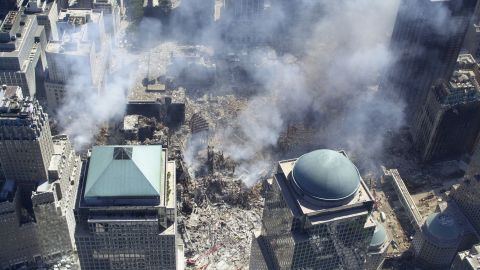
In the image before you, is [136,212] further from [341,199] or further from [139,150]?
[341,199]

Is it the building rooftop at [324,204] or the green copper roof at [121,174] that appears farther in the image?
the green copper roof at [121,174]

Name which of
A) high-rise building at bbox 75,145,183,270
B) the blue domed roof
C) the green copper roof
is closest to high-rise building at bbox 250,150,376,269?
the blue domed roof

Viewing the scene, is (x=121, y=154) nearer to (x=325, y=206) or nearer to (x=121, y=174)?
(x=121, y=174)

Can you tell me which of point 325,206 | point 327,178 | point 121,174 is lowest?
point 325,206

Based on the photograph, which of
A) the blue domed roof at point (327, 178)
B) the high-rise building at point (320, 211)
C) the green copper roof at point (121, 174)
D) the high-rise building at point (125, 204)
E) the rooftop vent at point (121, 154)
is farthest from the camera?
the rooftop vent at point (121, 154)

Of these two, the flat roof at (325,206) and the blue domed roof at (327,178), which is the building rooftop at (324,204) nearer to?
the flat roof at (325,206)

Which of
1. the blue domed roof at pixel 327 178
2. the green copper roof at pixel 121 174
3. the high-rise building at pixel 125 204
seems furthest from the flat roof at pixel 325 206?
the green copper roof at pixel 121 174

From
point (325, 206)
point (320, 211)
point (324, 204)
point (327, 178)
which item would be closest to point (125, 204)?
point (320, 211)
